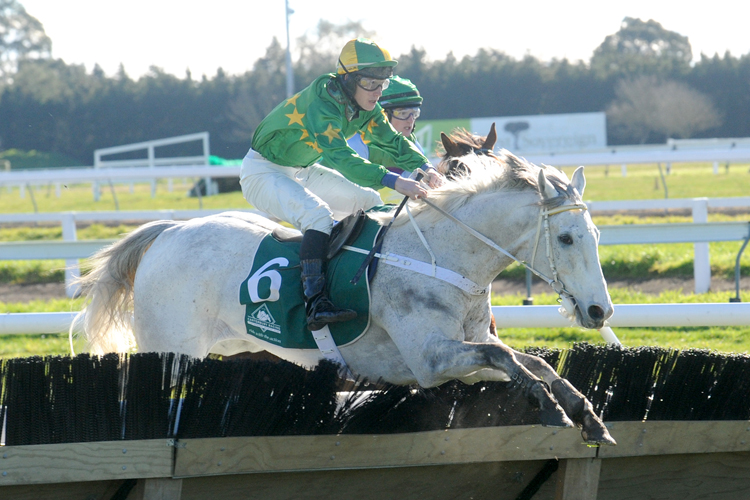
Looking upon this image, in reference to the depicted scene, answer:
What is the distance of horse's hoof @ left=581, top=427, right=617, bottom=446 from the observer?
9.21 ft

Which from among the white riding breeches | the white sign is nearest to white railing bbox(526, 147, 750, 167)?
the white riding breeches

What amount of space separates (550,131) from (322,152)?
3526 centimetres

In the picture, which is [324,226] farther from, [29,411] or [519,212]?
[29,411]

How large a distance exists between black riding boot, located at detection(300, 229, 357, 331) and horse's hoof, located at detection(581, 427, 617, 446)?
1.11 metres

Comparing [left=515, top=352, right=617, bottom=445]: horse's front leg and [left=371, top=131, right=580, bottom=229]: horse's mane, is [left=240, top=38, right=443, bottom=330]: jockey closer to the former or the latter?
[left=371, top=131, right=580, bottom=229]: horse's mane

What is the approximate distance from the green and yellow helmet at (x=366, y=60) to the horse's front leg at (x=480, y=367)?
1.30 meters

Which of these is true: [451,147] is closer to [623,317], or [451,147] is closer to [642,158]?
[623,317]

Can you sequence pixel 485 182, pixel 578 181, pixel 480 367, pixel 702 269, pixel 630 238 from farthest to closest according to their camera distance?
pixel 702 269 < pixel 630 238 < pixel 485 182 < pixel 578 181 < pixel 480 367

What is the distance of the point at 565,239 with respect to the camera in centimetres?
316

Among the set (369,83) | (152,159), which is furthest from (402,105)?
(152,159)

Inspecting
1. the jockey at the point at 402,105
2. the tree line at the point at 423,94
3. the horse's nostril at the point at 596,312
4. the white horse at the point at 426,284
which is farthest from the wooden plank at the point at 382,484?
the tree line at the point at 423,94

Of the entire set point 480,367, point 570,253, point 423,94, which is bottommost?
point 480,367

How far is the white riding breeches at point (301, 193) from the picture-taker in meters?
3.80

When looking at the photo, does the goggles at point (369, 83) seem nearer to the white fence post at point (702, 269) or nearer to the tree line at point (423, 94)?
the white fence post at point (702, 269)
